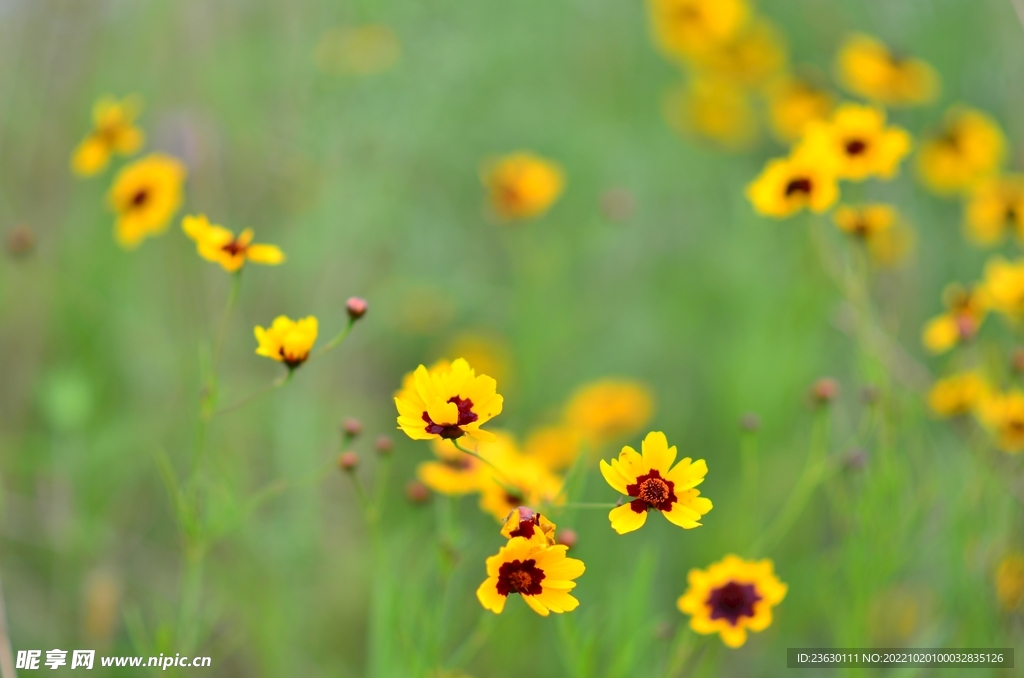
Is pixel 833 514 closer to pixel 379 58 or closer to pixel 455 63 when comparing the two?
pixel 455 63

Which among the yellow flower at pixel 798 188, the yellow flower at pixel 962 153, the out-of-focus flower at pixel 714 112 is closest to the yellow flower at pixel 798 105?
the out-of-focus flower at pixel 714 112

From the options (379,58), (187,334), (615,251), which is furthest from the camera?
(615,251)

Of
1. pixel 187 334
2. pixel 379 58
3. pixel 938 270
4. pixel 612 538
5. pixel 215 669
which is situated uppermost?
pixel 379 58

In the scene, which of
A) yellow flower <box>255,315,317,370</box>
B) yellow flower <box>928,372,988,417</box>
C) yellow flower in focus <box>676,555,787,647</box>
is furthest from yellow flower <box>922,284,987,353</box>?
yellow flower <box>255,315,317,370</box>

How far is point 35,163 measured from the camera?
2469 mm

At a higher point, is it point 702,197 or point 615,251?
point 702,197

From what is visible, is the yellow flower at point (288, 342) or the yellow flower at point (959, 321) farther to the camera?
the yellow flower at point (959, 321)

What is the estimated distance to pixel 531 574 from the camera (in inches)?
35.2

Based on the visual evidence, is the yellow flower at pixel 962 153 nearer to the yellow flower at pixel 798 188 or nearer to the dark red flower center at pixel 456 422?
the yellow flower at pixel 798 188

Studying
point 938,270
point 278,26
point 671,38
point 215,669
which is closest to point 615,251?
point 671,38

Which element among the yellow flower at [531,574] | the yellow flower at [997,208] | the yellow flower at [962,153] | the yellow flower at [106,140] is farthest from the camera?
the yellow flower at [962,153]

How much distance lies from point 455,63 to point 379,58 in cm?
27

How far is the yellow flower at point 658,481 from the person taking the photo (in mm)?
926

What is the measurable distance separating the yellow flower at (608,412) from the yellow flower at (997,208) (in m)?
0.87
